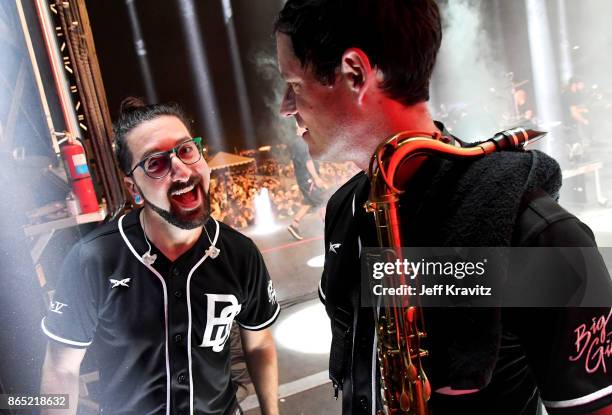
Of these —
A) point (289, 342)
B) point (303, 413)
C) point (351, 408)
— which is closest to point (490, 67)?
point (289, 342)

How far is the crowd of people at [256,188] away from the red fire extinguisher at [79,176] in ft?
3.32

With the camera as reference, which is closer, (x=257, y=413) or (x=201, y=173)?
(x=201, y=173)

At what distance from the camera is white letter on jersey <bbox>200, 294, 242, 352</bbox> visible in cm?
131

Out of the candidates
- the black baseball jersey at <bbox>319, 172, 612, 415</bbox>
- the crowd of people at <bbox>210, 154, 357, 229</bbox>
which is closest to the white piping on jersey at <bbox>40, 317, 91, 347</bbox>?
the black baseball jersey at <bbox>319, 172, 612, 415</bbox>

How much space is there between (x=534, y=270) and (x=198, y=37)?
2.23 meters

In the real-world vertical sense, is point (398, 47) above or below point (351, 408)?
above

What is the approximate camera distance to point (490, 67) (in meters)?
3.71

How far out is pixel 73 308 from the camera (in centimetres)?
122

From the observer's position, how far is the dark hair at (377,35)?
2.46ft

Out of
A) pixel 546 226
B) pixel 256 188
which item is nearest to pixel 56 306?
pixel 546 226

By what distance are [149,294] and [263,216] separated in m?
2.02

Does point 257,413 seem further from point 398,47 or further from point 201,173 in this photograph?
point 398,47

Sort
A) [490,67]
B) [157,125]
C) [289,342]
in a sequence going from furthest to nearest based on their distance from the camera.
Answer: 1. [490,67]
2. [289,342]
3. [157,125]

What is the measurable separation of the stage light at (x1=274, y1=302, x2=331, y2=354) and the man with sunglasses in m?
1.23
